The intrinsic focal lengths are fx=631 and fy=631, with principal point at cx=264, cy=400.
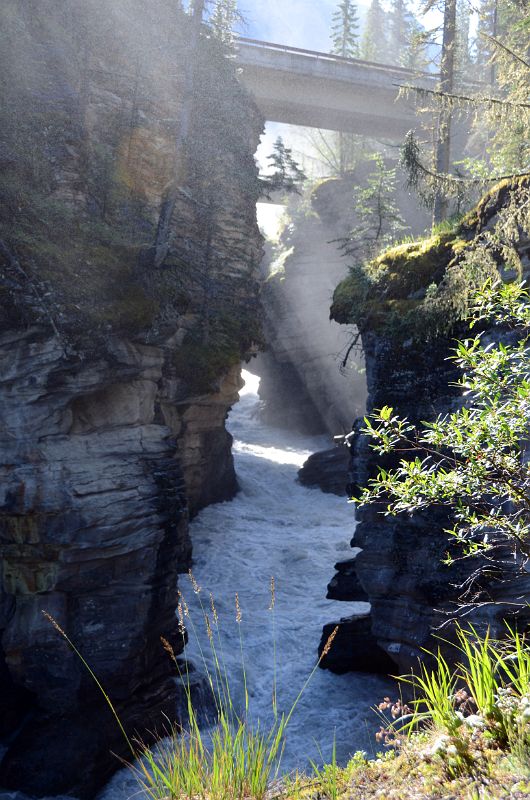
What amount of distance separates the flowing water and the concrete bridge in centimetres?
1866

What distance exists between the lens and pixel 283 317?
35.9 metres

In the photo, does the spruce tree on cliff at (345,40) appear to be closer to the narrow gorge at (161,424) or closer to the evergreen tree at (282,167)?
the evergreen tree at (282,167)

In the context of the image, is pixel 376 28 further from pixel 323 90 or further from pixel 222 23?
pixel 222 23

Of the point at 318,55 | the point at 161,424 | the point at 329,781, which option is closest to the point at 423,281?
the point at 161,424

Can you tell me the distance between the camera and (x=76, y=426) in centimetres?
1316

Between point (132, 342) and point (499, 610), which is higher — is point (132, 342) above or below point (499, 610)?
above

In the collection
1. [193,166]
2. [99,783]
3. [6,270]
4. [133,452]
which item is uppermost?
[193,166]

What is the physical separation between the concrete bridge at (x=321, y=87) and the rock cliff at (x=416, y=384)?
22.3 meters

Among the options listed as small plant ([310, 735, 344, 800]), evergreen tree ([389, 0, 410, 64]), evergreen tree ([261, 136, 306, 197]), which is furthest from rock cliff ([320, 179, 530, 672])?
evergreen tree ([389, 0, 410, 64])

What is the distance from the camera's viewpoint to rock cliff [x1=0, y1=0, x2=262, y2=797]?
474 inches

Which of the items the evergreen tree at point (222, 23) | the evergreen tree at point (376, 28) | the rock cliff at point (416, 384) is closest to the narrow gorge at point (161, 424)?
the rock cliff at point (416, 384)

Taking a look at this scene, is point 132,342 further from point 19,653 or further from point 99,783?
point 99,783

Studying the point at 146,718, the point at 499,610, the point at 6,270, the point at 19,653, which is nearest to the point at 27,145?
the point at 6,270

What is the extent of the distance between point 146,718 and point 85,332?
7790 millimetres
